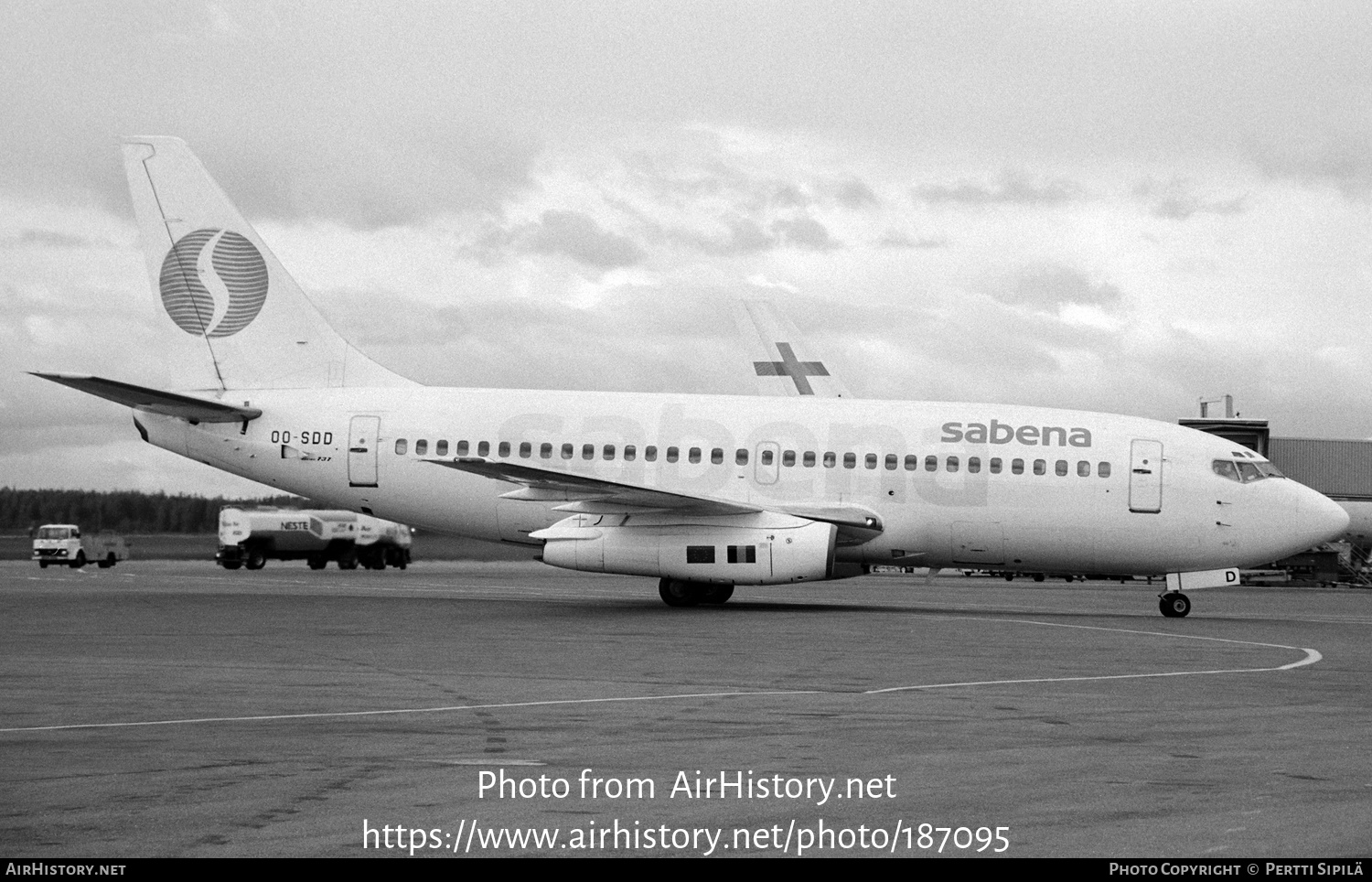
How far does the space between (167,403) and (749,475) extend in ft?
39.4

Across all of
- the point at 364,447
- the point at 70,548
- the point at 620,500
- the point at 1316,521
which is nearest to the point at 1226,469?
the point at 1316,521

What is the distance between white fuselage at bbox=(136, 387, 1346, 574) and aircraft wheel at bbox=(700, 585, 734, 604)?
6.34 feet

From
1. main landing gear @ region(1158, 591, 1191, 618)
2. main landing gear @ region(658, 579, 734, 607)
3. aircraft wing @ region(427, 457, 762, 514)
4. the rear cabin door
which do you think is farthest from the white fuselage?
main landing gear @ region(658, 579, 734, 607)

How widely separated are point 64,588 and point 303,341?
398 inches

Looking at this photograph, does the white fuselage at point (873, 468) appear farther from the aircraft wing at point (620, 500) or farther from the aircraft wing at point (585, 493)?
the aircraft wing at point (585, 493)

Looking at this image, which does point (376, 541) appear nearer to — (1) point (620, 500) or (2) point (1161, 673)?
(1) point (620, 500)

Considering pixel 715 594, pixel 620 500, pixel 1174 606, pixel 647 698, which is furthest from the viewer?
pixel 715 594

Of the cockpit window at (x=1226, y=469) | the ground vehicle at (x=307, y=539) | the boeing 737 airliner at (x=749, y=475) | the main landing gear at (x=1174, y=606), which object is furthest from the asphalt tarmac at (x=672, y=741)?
the ground vehicle at (x=307, y=539)

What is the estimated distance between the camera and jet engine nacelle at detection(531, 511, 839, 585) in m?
28.1

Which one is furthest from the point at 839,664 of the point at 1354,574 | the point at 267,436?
the point at 1354,574

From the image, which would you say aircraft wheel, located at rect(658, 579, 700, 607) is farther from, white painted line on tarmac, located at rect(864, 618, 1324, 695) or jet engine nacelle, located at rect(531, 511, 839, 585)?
white painted line on tarmac, located at rect(864, 618, 1324, 695)

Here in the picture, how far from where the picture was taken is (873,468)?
98.2ft

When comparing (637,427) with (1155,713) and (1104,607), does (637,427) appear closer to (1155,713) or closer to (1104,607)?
(1104,607)

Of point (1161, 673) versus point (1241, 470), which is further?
point (1241, 470)
